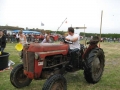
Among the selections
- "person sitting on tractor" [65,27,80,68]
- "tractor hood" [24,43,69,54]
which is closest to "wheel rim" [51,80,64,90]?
"tractor hood" [24,43,69,54]

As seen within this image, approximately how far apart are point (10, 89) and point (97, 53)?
2873mm

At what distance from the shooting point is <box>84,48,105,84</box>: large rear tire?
5727 mm

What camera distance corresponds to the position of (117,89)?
18.2ft

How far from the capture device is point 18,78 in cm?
537

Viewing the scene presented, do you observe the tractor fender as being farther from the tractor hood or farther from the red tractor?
the tractor hood

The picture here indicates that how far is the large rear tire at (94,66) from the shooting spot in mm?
5727

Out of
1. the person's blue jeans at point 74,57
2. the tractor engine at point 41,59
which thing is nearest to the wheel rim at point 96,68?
the person's blue jeans at point 74,57

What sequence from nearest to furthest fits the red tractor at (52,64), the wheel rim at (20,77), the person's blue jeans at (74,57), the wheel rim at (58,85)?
the wheel rim at (58,85)
the red tractor at (52,64)
the wheel rim at (20,77)
the person's blue jeans at (74,57)

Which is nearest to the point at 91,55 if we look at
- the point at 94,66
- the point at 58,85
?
the point at 94,66

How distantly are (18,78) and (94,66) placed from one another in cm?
244

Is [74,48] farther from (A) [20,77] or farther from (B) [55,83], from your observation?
(A) [20,77]

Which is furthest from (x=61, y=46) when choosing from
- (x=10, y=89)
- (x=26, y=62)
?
(x=10, y=89)

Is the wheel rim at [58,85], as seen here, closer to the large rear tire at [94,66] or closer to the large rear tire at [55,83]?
the large rear tire at [55,83]

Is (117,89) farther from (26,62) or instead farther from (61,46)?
(26,62)
